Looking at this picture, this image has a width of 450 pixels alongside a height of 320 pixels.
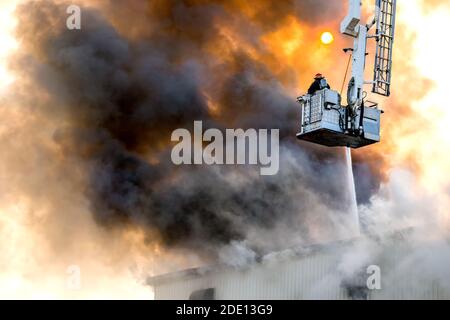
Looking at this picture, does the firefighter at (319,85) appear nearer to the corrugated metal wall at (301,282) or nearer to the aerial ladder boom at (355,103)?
the aerial ladder boom at (355,103)

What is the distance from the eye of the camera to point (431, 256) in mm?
28312

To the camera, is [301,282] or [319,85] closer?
[301,282]

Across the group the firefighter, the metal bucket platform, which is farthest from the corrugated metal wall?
the firefighter

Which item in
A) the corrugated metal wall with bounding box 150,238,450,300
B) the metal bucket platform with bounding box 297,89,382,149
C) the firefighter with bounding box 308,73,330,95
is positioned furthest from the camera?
the firefighter with bounding box 308,73,330,95

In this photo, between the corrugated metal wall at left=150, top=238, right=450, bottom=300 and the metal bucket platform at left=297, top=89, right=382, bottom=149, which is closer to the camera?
the corrugated metal wall at left=150, top=238, right=450, bottom=300

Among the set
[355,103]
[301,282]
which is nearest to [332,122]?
[355,103]

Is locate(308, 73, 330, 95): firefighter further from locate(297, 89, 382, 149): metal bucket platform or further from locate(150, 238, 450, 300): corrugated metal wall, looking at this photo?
locate(150, 238, 450, 300): corrugated metal wall

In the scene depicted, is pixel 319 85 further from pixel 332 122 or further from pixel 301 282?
pixel 301 282

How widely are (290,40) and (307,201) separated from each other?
8523 mm

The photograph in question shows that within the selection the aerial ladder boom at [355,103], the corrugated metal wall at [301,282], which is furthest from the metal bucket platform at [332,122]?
the corrugated metal wall at [301,282]

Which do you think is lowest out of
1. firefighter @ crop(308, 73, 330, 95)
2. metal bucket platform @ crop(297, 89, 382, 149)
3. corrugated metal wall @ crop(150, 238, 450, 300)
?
corrugated metal wall @ crop(150, 238, 450, 300)
